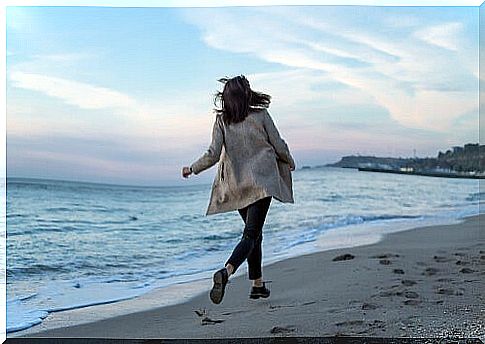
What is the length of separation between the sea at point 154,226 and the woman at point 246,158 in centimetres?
115

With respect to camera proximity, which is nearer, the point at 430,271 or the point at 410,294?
the point at 410,294

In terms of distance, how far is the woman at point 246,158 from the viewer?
134 inches

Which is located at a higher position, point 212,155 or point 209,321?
point 212,155

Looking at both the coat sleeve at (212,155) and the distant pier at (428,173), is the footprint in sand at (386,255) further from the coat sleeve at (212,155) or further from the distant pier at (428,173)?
the coat sleeve at (212,155)

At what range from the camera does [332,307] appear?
3.58m

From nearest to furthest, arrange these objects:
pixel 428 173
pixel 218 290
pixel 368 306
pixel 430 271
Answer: pixel 218 290 → pixel 368 306 → pixel 430 271 → pixel 428 173

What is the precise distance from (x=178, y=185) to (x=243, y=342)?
12.2ft

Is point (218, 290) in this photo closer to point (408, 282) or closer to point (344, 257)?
point (408, 282)

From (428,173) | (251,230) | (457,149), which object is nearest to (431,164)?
(428,173)

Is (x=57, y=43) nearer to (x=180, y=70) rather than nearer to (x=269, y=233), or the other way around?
(x=180, y=70)

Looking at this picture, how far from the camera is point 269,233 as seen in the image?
766cm

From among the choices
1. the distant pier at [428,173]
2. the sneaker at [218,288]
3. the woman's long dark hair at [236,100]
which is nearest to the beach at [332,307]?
the sneaker at [218,288]

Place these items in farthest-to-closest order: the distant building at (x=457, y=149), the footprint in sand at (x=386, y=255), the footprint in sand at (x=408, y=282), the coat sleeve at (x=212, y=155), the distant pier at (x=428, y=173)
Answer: the distant pier at (x=428, y=173) → the distant building at (x=457, y=149) → the footprint in sand at (x=386, y=255) → the footprint in sand at (x=408, y=282) → the coat sleeve at (x=212, y=155)

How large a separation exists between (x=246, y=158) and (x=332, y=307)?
769 millimetres
